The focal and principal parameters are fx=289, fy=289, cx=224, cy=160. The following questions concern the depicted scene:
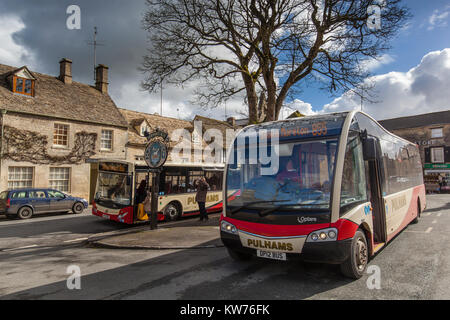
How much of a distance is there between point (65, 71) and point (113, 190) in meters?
17.8

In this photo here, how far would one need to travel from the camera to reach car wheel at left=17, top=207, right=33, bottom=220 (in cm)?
1444

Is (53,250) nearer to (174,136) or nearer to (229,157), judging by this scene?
(229,157)

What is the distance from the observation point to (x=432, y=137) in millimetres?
44188

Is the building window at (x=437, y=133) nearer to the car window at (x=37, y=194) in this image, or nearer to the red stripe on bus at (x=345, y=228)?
the red stripe on bus at (x=345, y=228)

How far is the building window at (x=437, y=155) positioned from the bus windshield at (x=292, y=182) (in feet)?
157

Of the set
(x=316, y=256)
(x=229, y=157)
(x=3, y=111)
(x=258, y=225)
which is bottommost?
(x=316, y=256)

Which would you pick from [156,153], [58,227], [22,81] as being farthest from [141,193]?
[22,81]

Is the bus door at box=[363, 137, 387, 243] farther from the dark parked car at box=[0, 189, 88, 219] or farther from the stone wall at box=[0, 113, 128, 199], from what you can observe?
the stone wall at box=[0, 113, 128, 199]

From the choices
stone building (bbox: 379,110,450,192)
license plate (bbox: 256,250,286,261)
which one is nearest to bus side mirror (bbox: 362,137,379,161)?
license plate (bbox: 256,250,286,261)

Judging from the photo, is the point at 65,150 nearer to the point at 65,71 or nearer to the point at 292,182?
the point at 65,71

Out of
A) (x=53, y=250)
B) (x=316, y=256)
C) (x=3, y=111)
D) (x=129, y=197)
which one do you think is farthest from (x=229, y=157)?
(x=3, y=111)

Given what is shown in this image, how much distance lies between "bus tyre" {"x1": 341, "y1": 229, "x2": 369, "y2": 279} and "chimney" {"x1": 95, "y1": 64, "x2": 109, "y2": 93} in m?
26.9
